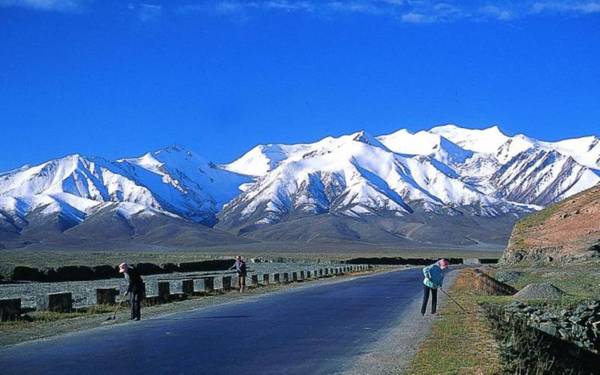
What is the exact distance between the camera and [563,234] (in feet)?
269

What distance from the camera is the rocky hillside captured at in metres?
74.9

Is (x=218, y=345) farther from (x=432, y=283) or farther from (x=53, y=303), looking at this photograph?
(x=53, y=303)

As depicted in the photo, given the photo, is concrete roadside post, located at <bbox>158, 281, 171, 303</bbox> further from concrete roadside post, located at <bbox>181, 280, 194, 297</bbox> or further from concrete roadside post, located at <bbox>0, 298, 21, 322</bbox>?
concrete roadside post, located at <bbox>0, 298, 21, 322</bbox>

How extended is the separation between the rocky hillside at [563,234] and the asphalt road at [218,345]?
5247 cm

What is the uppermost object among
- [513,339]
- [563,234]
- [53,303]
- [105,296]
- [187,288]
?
[563,234]

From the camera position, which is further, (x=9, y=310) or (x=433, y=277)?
(x=433, y=277)

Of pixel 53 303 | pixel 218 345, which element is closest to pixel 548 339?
pixel 218 345

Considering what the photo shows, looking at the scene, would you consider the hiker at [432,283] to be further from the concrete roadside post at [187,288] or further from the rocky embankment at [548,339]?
the concrete roadside post at [187,288]

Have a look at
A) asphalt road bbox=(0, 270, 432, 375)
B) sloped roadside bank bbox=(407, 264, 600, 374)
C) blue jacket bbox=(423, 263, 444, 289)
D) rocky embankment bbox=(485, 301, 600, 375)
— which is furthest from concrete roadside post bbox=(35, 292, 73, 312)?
rocky embankment bbox=(485, 301, 600, 375)

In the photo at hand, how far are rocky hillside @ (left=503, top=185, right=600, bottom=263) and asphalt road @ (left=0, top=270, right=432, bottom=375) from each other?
52475 millimetres

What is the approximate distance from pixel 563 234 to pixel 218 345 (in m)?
69.8

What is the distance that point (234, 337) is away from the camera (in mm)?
19234

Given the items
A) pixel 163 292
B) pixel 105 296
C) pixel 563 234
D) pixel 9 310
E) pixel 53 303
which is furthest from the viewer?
pixel 563 234

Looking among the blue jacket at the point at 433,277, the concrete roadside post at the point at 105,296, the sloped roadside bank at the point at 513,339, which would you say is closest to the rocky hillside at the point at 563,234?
the sloped roadside bank at the point at 513,339
